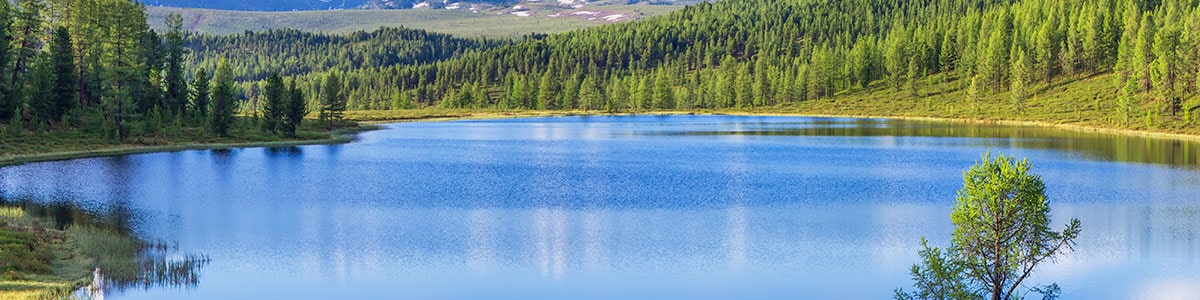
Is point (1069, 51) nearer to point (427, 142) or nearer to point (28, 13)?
point (427, 142)

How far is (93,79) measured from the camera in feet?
380

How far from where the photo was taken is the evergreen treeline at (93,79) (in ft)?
336

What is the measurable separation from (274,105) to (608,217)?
277ft

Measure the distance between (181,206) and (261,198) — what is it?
19.9ft

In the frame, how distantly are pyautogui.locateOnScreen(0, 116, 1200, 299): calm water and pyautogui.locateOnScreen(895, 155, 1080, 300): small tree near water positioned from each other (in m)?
3.94

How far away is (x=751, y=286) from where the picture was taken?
36719 millimetres

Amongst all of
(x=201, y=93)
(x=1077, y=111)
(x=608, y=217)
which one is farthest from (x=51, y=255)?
(x=1077, y=111)

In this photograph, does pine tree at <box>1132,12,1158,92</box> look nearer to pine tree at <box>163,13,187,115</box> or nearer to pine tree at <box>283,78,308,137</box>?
pine tree at <box>283,78,308,137</box>

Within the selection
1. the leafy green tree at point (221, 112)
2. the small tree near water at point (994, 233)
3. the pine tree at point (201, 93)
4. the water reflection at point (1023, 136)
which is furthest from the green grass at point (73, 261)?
the pine tree at point (201, 93)

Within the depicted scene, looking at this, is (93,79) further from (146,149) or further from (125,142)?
(146,149)

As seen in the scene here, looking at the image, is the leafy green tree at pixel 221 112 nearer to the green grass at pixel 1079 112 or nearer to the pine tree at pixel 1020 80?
the green grass at pixel 1079 112

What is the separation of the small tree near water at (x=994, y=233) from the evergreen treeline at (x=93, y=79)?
91.7 meters

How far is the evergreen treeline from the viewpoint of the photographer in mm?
102562

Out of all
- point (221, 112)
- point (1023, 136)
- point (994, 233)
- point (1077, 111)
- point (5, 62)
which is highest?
point (5, 62)
